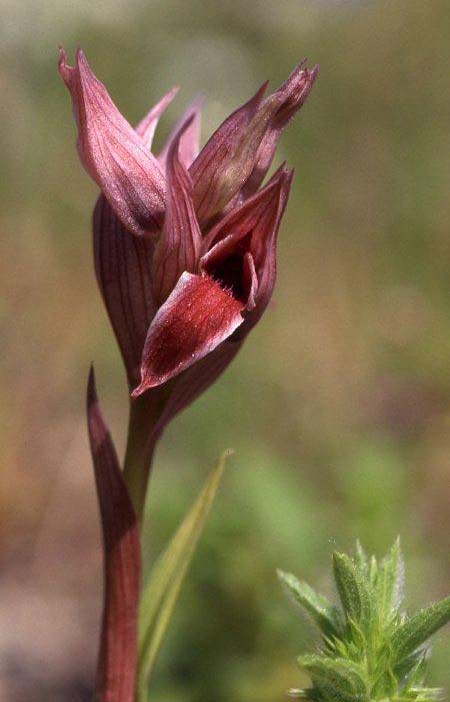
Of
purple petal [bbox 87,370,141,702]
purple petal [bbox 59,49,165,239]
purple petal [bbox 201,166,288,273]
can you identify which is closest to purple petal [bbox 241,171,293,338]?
purple petal [bbox 201,166,288,273]

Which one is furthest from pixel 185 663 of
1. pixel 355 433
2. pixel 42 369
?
pixel 42 369

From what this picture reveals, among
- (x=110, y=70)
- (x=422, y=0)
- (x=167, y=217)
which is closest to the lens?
(x=167, y=217)

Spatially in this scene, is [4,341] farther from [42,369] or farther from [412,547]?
[412,547]

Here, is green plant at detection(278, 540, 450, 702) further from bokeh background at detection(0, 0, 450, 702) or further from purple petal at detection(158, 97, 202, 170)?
purple petal at detection(158, 97, 202, 170)

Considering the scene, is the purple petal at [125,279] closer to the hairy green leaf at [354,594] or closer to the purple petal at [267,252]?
the purple petal at [267,252]

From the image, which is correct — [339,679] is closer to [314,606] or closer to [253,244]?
[314,606]
